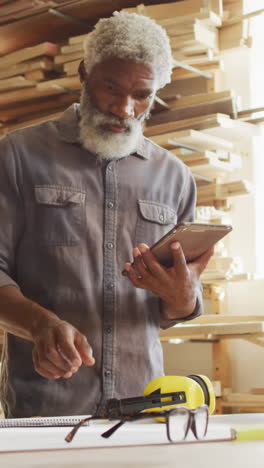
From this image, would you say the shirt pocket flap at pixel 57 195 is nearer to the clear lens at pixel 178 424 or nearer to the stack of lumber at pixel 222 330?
the clear lens at pixel 178 424

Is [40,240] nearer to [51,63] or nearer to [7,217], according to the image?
[7,217]

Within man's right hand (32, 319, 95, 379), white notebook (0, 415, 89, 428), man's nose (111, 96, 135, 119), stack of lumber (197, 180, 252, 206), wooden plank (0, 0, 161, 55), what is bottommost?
white notebook (0, 415, 89, 428)

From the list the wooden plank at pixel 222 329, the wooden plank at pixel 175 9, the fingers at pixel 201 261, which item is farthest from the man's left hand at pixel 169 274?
the wooden plank at pixel 175 9

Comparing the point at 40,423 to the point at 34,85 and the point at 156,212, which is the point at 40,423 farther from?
the point at 34,85

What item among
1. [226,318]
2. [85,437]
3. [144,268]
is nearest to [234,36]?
[226,318]

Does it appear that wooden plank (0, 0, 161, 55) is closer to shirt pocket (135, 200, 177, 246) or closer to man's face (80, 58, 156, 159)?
man's face (80, 58, 156, 159)

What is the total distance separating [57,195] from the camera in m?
2.35

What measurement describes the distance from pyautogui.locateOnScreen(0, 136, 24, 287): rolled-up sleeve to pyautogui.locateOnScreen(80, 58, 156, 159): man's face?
0.27 meters

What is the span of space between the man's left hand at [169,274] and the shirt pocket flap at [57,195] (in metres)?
0.33

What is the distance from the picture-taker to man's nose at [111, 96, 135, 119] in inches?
93.7

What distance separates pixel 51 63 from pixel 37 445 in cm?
438

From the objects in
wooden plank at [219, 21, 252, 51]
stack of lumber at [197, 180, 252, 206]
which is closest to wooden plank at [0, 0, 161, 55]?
Result: wooden plank at [219, 21, 252, 51]

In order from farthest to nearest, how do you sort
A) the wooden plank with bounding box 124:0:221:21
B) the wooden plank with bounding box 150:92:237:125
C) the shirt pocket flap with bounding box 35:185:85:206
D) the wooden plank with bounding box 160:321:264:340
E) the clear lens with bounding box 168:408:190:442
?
the wooden plank with bounding box 150:92:237:125, the wooden plank with bounding box 124:0:221:21, the wooden plank with bounding box 160:321:264:340, the shirt pocket flap with bounding box 35:185:85:206, the clear lens with bounding box 168:408:190:442

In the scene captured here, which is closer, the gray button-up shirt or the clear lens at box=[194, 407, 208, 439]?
the clear lens at box=[194, 407, 208, 439]
